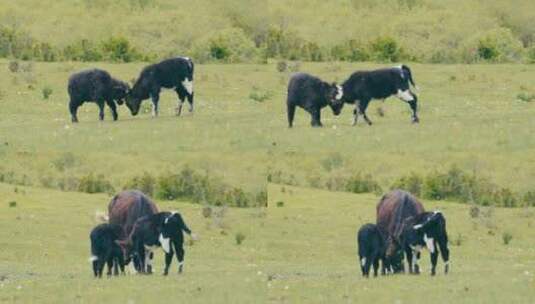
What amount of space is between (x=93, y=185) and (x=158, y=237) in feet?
66.4

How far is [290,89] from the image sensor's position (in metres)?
41.4

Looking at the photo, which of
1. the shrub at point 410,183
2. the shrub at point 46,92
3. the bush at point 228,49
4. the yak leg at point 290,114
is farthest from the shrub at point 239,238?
the bush at point 228,49

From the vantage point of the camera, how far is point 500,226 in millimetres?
44375

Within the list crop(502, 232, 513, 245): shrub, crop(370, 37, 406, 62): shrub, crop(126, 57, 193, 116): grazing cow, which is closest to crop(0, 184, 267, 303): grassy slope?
crop(126, 57, 193, 116): grazing cow

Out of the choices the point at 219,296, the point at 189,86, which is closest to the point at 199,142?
the point at 189,86

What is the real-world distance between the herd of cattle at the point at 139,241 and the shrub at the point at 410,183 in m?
18.9

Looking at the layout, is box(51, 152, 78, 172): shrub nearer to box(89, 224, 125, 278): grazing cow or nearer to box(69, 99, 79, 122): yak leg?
box(69, 99, 79, 122): yak leg

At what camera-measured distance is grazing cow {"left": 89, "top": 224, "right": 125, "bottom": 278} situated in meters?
31.4

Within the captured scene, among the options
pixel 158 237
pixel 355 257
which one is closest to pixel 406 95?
pixel 355 257

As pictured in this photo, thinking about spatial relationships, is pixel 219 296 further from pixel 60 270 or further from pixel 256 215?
pixel 256 215

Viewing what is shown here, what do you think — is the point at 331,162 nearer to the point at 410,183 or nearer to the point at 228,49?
the point at 410,183

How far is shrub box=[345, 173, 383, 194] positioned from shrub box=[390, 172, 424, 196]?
633mm

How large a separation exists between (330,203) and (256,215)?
220 cm

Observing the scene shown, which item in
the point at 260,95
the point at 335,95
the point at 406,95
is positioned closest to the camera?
the point at 406,95
